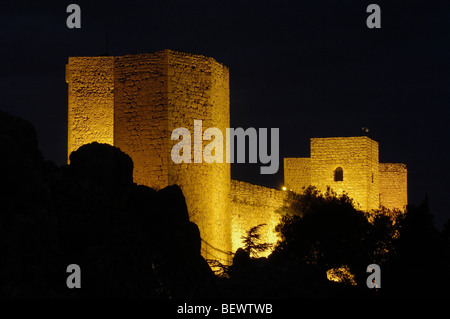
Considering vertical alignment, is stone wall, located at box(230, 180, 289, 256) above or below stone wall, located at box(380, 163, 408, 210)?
below

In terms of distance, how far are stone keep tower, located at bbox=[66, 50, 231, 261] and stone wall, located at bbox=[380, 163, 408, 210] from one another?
18271 millimetres

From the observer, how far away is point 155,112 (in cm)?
1942

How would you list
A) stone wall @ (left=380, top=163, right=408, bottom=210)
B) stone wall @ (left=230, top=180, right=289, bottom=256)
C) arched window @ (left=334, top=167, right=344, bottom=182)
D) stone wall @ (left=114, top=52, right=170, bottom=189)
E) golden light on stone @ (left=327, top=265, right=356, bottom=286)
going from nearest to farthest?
stone wall @ (left=114, top=52, right=170, bottom=189)
golden light on stone @ (left=327, top=265, right=356, bottom=286)
stone wall @ (left=230, top=180, right=289, bottom=256)
arched window @ (left=334, top=167, right=344, bottom=182)
stone wall @ (left=380, top=163, right=408, bottom=210)

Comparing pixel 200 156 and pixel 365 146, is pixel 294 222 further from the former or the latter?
pixel 365 146

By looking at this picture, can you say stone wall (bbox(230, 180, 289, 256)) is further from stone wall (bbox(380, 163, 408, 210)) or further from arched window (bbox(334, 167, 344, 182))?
stone wall (bbox(380, 163, 408, 210))

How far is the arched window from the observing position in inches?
1278

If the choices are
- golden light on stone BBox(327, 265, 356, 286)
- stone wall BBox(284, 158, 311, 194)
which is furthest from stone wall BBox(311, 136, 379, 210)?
golden light on stone BBox(327, 265, 356, 286)

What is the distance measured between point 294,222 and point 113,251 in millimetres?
13886

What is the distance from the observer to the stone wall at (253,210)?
77.9 ft

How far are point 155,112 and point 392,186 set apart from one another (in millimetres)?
20353

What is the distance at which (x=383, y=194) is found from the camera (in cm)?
3738

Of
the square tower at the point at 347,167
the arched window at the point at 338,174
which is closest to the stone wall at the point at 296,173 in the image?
the square tower at the point at 347,167

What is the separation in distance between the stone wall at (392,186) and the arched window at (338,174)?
5281 mm
